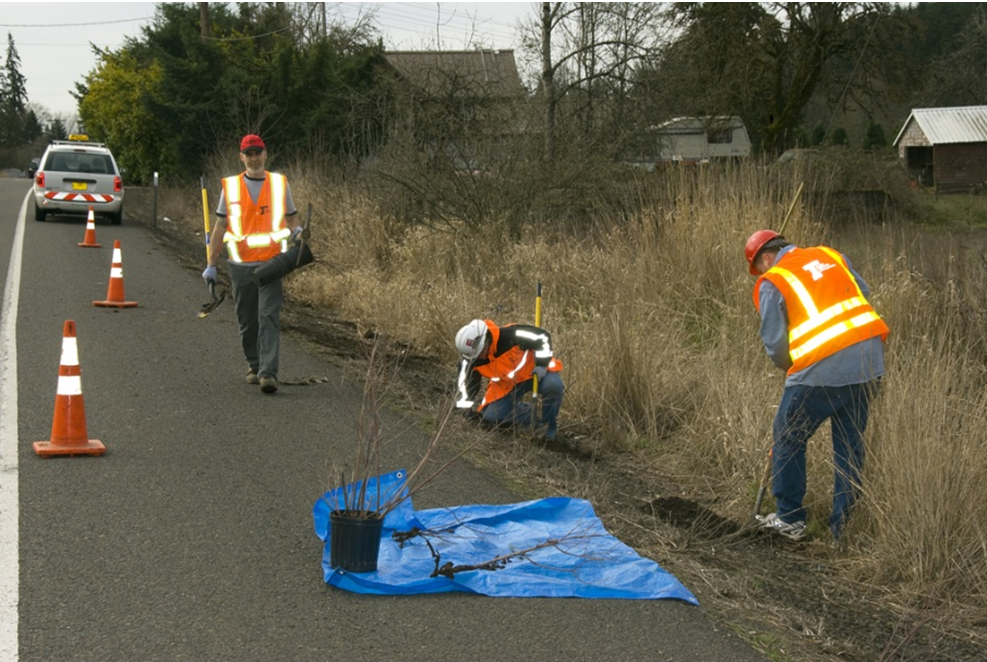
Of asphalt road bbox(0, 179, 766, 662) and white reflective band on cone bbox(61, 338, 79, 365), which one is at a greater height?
white reflective band on cone bbox(61, 338, 79, 365)

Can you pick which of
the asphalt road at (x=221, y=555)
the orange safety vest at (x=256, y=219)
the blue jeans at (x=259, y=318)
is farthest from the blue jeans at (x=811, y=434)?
the orange safety vest at (x=256, y=219)

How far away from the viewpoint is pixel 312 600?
4.95 m

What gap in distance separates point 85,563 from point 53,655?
3.38 ft

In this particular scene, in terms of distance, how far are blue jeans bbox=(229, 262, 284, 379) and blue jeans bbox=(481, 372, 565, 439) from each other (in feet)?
6.17

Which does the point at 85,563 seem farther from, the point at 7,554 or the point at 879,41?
the point at 879,41

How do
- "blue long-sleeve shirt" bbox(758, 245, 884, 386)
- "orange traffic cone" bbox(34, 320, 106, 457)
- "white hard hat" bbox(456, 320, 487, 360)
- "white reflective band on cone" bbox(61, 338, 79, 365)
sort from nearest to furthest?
"blue long-sleeve shirt" bbox(758, 245, 884, 386) → "orange traffic cone" bbox(34, 320, 106, 457) → "white reflective band on cone" bbox(61, 338, 79, 365) → "white hard hat" bbox(456, 320, 487, 360)

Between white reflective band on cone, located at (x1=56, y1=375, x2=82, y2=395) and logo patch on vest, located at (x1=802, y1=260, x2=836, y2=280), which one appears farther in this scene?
white reflective band on cone, located at (x1=56, y1=375, x2=82, y2=395)

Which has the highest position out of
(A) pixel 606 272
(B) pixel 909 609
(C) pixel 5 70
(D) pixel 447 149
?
(C) pixel 5 70

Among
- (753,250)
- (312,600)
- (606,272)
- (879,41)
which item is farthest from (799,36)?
(312,600)

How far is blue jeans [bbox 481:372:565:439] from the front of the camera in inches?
333

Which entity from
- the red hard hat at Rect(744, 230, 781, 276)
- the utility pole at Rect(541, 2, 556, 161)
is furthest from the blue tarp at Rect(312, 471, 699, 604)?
the utility pole at Rect(541, 2, 556, 161)

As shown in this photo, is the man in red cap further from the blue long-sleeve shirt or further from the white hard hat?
the blue long-sleeve shirt

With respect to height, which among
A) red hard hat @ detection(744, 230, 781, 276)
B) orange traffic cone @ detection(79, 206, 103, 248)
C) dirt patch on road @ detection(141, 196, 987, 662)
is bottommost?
dirt patch on road @ detection(141, 196, 987, 662)

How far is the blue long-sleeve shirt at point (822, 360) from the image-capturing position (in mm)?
6086
